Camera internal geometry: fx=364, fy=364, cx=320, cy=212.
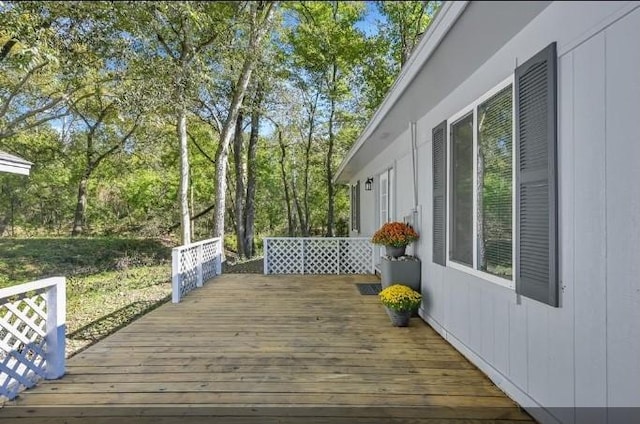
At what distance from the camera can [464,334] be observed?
11.0 ft

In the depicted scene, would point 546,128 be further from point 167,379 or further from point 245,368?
point 167,379

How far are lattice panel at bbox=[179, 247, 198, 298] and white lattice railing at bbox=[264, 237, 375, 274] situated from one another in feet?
5.91

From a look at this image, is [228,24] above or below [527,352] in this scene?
above

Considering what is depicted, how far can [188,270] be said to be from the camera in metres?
6.16

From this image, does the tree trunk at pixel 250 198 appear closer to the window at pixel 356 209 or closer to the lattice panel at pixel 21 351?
the window at pixel 356 209

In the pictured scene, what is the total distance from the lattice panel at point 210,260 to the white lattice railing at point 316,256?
3.59 feet

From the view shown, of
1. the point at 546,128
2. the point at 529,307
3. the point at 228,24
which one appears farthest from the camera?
the point at 529,307

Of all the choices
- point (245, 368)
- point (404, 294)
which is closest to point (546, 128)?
point (404, 294)

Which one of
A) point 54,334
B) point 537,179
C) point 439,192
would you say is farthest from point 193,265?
point 537,179

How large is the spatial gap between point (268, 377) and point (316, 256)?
17.2 ft

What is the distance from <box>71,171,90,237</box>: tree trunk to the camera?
12.0m

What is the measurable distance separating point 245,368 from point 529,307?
7.21 ft

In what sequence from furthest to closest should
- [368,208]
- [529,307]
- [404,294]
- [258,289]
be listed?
[368,208]
[258,289]
[404,294]
[529,307]

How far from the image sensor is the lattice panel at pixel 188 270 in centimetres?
585
